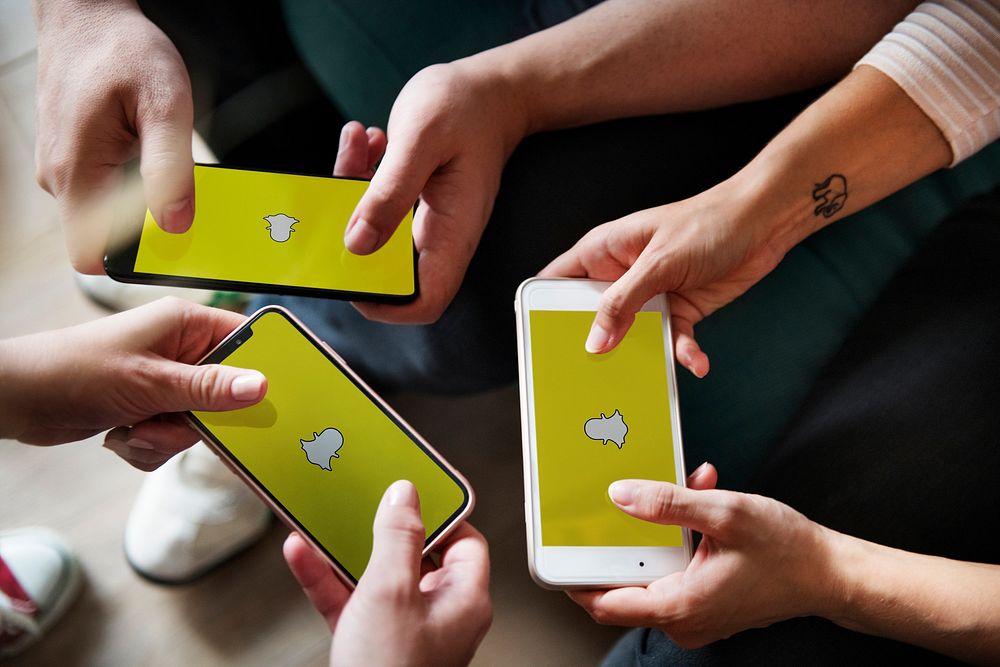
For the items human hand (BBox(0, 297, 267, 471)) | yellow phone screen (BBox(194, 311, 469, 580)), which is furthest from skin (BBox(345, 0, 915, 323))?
human hand (BBox(0, 297, 267, 471))

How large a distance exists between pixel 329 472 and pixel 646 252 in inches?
17.0

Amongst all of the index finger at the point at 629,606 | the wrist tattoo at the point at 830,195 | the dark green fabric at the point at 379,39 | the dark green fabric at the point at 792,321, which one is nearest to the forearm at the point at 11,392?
the dark green fabric at the point at 379,39

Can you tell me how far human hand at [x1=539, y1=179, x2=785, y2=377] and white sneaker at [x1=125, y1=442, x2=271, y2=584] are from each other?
22.0 inches

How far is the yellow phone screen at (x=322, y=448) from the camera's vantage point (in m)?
0.82

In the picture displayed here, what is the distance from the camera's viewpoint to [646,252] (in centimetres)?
79

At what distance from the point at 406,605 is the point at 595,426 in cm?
30

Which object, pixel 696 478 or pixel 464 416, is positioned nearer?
pixel 696 478

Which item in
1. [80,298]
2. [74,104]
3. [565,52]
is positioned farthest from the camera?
[80,298]

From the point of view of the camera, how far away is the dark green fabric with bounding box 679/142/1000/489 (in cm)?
88

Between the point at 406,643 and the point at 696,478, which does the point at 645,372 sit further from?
the point at 406,643

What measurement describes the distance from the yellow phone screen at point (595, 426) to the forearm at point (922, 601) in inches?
6.8

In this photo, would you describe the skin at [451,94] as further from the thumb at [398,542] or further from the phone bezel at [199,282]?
the thumb at [398,542]

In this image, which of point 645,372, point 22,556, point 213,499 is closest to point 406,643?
point 645,372

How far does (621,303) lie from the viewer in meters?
0.78
